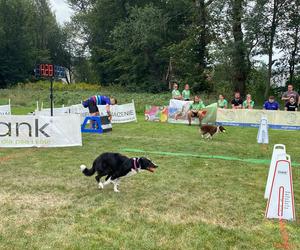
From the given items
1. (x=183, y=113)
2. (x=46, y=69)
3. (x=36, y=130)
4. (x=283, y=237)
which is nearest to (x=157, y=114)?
(x=183, y=113)

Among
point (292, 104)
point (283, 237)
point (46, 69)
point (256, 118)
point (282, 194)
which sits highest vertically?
point (46, 69)

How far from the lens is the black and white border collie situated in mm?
6301

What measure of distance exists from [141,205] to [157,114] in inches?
540

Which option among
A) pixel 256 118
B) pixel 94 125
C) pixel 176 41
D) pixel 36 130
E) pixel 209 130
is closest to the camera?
pixel 36 130

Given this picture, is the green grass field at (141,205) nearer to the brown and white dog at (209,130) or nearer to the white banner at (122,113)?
the brown and white dog at (209,130)

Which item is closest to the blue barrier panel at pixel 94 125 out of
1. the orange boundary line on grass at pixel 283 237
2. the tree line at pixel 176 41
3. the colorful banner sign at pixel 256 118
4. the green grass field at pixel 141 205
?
the green grass field at pixel 141 205

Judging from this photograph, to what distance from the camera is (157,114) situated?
1945 centimetres

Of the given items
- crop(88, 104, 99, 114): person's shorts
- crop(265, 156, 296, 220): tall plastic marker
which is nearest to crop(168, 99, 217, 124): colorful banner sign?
crop(88, 104, 99, 114): person's shorts

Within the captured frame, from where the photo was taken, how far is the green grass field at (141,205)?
455 cm

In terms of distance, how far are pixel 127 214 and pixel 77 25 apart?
58.3 metres

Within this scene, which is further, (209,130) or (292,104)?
(292,104)

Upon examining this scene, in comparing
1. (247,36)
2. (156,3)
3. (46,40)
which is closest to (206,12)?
(247,36)

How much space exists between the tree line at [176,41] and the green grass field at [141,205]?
56.8 feet

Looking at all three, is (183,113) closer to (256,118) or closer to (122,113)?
(122,113)
